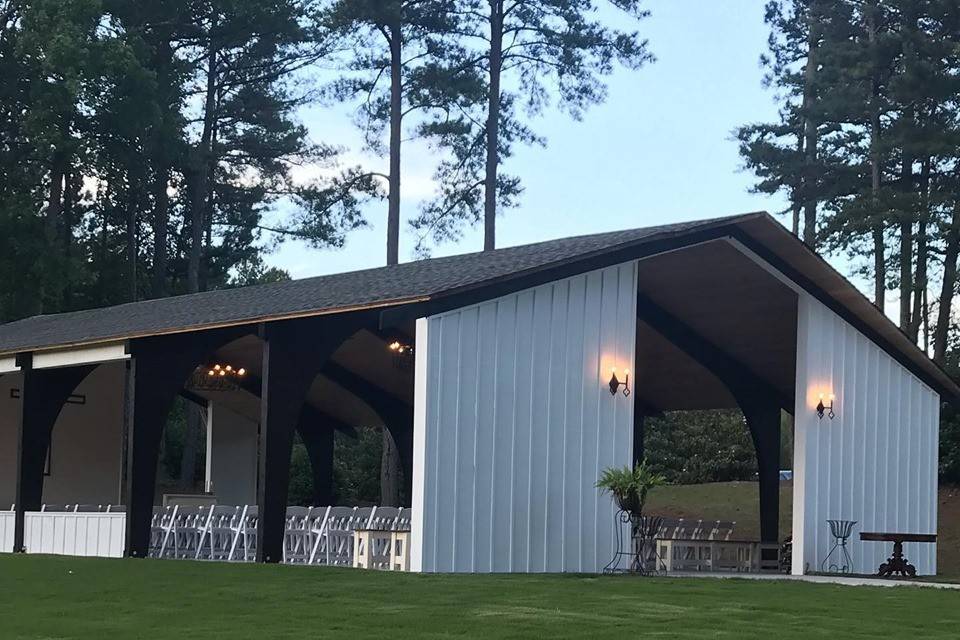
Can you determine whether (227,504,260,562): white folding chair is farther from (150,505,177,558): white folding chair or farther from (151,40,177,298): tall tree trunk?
(151,40,177,298): tall tree trunk

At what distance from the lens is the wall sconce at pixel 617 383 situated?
15847 millimetres

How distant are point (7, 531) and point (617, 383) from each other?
8880mm

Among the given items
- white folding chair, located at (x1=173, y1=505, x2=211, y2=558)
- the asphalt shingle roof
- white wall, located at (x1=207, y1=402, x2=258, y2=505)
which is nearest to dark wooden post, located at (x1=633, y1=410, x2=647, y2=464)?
the asphalt shingle roof

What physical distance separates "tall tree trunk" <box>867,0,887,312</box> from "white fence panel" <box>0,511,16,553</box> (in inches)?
752

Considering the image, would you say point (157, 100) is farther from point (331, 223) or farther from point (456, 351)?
point (456, 351)

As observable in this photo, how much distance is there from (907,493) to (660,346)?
3.84m

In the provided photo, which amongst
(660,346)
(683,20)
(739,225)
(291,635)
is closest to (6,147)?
(683,20)

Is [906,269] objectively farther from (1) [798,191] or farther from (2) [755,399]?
(2) [755,399]

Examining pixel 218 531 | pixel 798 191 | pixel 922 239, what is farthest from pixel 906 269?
pixel 218 531

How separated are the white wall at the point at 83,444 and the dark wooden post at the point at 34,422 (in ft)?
16.6

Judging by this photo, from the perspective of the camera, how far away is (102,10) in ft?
110

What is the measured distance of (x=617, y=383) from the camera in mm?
15898

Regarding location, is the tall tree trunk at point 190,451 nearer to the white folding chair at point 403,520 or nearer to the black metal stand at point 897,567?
the white folding chair at point 403,520

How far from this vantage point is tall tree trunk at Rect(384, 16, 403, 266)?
3169 centimetres
